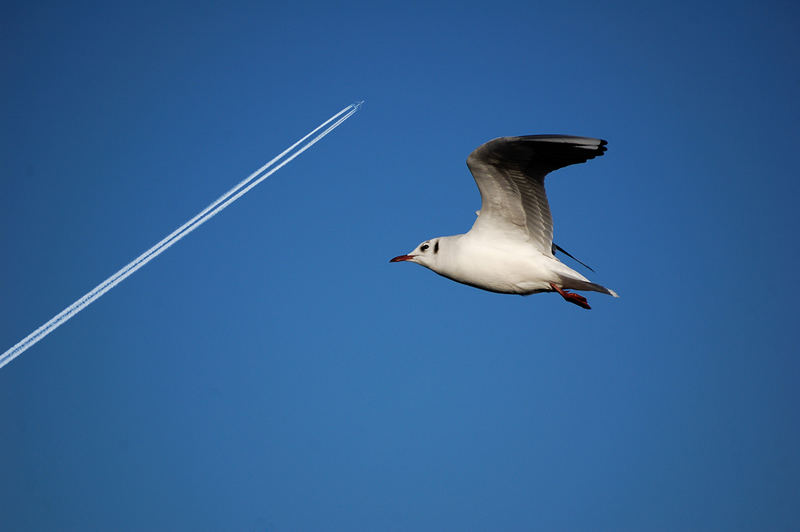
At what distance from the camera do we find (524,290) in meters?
7.45

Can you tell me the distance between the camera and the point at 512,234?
7621mm

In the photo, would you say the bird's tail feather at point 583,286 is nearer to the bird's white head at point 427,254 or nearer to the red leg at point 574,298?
the red leg at point 574,298

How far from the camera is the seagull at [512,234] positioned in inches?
272

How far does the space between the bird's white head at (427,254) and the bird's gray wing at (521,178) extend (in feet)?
2.16

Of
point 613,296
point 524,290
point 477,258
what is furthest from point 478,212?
point 613,296

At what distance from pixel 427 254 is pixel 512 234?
1240 mm

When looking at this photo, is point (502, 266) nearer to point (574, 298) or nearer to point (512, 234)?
point (512, 234)

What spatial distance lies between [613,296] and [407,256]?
9.54ft

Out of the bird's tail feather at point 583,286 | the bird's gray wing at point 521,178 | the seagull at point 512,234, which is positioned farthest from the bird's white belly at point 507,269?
the bird's gray wing at point 521,178

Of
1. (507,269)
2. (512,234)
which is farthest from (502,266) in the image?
(512,234)

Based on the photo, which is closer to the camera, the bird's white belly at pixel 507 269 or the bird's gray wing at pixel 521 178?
the bird's gray wing at pixel 521 178

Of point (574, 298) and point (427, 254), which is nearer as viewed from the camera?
point (574, 298)

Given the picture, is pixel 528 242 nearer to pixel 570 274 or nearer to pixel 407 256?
pixel 570 274

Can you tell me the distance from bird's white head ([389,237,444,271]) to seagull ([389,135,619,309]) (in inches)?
7.3
